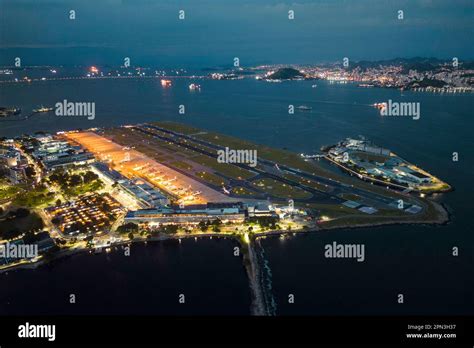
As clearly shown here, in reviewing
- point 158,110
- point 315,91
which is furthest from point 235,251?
point 315,91

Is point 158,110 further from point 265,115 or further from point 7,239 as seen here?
point 7,239

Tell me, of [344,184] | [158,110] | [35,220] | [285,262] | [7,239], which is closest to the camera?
[285,262]

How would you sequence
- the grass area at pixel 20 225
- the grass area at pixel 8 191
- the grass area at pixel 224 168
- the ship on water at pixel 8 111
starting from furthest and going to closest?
the ship on water at pixel 8 111 → the grass area at pixel 224 168 → the grass area at pixel 8 191 → the grass area at pixel 20 225

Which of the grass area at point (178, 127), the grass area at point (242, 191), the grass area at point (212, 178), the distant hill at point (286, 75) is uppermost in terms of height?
the distant hill at point (286, 75)

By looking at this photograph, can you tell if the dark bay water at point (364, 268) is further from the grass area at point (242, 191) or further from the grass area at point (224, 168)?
the grass area at point (224, 168)

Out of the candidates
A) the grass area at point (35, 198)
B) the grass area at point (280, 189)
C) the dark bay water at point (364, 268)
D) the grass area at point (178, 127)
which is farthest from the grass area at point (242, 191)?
the grass area at point (178, 127)

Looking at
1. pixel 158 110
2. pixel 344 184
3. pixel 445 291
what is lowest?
pixel 445 291

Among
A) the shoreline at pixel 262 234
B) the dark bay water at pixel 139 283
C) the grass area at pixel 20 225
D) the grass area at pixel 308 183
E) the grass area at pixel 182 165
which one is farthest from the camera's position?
the grass area at pixel 182 165
